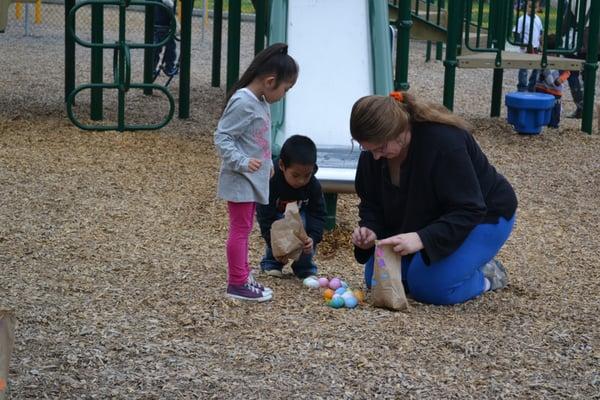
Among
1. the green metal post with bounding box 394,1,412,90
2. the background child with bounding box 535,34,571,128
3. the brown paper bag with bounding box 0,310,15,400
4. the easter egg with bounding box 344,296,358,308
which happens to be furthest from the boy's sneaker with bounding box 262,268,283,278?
the background child with bounding box 535,34,571,128

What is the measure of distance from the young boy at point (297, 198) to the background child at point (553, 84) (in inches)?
230

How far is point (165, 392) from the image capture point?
3.63 meters

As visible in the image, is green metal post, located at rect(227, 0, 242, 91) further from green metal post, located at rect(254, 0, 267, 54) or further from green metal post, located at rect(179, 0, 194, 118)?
green metal post, located at rect(179, 0, 194, 118)

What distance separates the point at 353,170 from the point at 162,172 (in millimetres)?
2090

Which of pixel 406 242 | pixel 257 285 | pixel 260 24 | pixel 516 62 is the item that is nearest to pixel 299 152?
pixel 257 285

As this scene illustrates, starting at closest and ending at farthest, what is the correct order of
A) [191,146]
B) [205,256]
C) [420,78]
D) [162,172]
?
[205,256], [162,172], [191,146], [420,78]

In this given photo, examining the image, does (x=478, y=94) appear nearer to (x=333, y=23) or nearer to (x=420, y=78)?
(x=420, y=78)

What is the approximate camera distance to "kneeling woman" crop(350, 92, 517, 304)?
4402 mm

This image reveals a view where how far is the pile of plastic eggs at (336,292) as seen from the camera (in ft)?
15.3

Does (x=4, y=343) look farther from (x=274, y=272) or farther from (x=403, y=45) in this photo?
(x=403, y=45)

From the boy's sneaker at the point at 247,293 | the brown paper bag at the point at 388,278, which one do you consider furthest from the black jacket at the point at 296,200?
the brown paper bag at the point at 388,278

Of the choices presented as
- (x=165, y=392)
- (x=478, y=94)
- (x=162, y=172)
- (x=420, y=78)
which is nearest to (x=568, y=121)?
(x=478, y=94)

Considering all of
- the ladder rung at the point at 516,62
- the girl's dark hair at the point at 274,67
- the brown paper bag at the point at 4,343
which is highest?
the girl's dark hair at the point at 274,67

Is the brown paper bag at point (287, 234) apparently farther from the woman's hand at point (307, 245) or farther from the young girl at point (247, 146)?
the young girl at point (247, 146)
